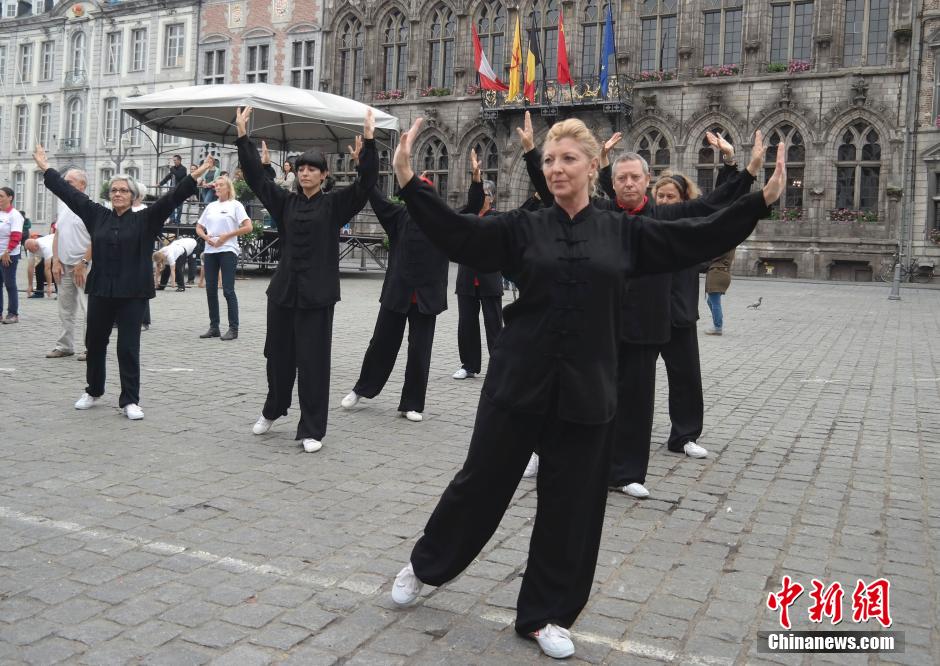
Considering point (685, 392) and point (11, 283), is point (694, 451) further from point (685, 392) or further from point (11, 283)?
point (11, 283)

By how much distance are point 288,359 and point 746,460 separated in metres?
3.29

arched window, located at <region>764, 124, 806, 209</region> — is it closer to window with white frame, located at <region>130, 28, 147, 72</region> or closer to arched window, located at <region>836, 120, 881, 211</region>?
arched window, located at <region>836, 120, 881, 211</region>

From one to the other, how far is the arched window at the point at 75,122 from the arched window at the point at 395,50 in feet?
60.7

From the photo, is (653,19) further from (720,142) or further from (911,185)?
(720,142)

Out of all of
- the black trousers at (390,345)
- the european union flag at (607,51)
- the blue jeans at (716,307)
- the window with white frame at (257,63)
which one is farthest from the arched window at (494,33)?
the black trousers at (390,345)

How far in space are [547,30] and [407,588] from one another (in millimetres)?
35706

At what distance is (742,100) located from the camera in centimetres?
3259

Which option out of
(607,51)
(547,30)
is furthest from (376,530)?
(547,30)

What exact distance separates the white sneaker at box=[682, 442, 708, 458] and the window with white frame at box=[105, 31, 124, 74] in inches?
1861

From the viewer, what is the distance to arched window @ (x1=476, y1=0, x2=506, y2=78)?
124 feet

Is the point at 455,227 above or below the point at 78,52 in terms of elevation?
below

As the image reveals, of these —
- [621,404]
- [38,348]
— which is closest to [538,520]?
[621,404]

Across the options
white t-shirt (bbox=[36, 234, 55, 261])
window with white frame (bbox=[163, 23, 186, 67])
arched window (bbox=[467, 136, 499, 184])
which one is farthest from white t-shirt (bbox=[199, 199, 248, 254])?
window with white frame (bbox=[163, 23, 186, 67])

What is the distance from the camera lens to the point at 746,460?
6.52m
